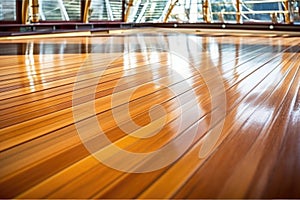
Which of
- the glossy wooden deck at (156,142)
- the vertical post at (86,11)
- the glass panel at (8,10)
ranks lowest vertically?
the glossy wooden deck at (156,142)

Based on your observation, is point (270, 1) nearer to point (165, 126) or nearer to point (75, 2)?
point (75, 2)

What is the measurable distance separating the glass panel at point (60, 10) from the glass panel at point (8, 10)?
79cm

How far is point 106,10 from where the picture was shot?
960 cm

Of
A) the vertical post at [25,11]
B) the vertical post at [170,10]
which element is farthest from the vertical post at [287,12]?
the vertical post at [25,11]

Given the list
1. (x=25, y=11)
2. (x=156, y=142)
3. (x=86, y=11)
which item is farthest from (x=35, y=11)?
(x=156, y=142)

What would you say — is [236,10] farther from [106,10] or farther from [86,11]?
[86,11]

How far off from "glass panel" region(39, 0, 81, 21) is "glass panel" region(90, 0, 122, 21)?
0.52m

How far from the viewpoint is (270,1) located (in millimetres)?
8922

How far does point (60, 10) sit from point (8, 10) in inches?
60.0

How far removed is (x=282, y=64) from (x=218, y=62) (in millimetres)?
645

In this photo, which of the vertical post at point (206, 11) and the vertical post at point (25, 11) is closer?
the vertical post at point (25, 11)

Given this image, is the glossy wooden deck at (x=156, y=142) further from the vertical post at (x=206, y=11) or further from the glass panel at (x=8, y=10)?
the vertical post at (x=206, y=11)

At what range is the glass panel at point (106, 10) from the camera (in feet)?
30.1

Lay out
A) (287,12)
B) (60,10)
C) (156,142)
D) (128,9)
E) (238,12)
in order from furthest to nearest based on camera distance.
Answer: (128,9), (238,12), (287,12), (60,10), (156,142)
